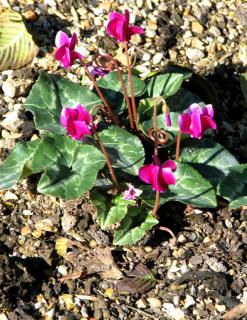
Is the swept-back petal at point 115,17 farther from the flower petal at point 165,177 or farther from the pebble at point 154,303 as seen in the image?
the pebble at point 154,303

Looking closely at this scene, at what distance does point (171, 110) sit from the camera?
130 inches

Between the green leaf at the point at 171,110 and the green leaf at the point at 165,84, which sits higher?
the green leaf at the point at 165,84

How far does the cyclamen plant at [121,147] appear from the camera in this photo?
8.96ft

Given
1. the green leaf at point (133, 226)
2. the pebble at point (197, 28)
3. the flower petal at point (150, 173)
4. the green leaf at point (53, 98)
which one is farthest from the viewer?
the pebble at point (197, 28)

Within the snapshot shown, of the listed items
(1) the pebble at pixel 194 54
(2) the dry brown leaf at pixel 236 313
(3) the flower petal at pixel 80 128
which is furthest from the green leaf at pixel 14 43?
(2) the dry brown leaf at pixel 236 313

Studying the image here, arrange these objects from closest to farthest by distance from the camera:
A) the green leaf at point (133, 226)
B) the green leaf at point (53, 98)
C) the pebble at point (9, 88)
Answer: the green leaf at point (133, 226), the green leaf at point (53, 98), the pebble at point (9, 88)

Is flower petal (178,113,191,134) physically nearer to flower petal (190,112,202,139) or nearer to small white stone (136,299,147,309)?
flower petal (190,112,202,139)

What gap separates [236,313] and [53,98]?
1.07 meters

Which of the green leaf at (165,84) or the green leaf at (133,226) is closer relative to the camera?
the green leaf at (133,226)

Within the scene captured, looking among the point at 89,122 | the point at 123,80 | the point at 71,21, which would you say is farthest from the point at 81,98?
the point at 71,21

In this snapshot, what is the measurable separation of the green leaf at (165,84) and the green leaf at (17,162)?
52 centimetres

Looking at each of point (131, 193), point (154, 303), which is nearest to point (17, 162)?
point (131, 193)

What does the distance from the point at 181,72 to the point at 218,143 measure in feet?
1.13

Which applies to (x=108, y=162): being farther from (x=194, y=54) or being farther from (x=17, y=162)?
(x=194, y=54)
